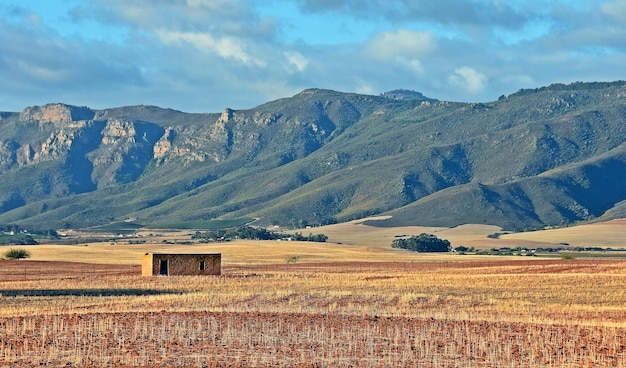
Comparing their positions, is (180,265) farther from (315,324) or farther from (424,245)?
(424,245)

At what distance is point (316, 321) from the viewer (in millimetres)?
39438

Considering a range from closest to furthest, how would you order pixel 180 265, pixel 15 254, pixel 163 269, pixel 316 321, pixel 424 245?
pixel 316 321, pixel 163 269, pixel 180 265, pixel 15 254, pixel 424 245

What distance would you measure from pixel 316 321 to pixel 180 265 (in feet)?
131

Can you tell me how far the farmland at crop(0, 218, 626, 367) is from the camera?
30.6 metres

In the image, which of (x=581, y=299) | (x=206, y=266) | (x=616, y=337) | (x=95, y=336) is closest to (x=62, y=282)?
(x=206, y=266)

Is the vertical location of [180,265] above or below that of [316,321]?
above

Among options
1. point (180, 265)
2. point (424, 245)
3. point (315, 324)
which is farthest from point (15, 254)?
point (315, 324)

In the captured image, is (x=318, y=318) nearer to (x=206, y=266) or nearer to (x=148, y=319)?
(x=148, y=319)

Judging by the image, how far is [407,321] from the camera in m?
40.1

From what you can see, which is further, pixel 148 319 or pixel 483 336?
pixel 148 319

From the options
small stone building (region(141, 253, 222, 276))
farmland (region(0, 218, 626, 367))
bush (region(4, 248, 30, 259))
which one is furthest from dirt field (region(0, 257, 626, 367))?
bush (region(4, 248, 30, 259))

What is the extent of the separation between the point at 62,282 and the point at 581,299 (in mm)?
30596

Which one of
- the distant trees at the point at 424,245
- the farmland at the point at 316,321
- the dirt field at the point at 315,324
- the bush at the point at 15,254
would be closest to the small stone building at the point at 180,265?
the farmland at the point at 316,321

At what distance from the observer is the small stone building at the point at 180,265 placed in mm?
78000
